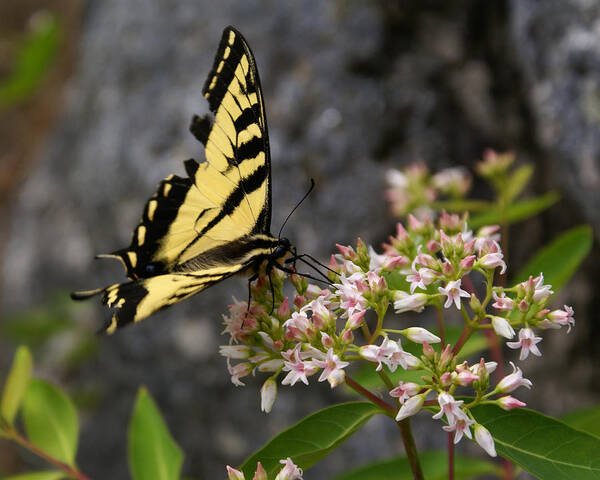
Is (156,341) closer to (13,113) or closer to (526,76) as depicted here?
(526,76)

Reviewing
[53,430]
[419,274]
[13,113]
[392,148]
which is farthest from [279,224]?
[13,113]

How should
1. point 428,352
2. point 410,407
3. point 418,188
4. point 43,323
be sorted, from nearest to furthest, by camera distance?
point 410,407 < point 428,352 < point 418,188 < point 43,323

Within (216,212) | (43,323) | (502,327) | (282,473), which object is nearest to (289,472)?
(282,473)

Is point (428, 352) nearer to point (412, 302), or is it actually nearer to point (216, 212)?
point (412, 302)

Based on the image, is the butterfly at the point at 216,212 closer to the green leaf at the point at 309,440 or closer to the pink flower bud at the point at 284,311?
the pink flower bud at the point at 284,311

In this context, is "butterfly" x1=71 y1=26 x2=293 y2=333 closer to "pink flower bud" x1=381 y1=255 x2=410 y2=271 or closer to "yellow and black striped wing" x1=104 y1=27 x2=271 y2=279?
"yellow and black striped wing" x1=104 y1=27 x2=271 y2=279
